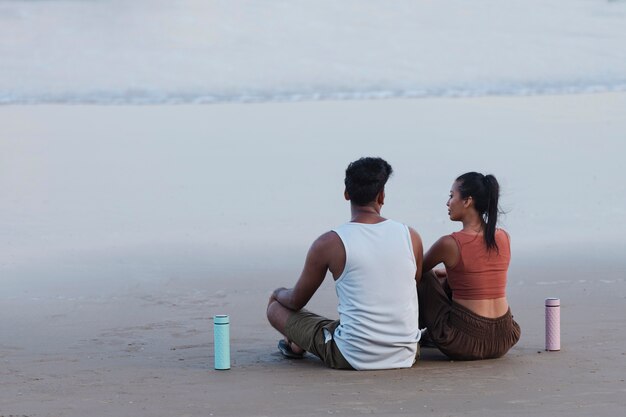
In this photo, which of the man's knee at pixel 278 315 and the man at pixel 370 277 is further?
the man's knee at pixel 278 315

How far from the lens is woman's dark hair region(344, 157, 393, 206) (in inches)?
194

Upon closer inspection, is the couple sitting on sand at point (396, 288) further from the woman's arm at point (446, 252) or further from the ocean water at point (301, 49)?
the ocean water at point (301, 49)

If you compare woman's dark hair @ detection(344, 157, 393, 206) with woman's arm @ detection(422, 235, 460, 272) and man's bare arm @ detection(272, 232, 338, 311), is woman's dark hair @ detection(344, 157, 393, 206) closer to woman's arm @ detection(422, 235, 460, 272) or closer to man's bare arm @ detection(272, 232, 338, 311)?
man's bare arm @ detection(272, 232, 338, 311)

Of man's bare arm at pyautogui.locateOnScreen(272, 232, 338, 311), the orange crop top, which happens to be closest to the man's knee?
man's bare arm at pyautogui.locateOnScreen(272, 232, 338, 311)

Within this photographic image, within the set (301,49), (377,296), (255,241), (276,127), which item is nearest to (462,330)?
(377,296)

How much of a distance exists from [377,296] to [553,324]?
3.18 feet

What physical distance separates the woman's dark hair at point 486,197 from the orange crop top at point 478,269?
0.15 ft

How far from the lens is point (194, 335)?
5.95 metres

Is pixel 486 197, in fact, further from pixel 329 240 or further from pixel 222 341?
pixel 222 341

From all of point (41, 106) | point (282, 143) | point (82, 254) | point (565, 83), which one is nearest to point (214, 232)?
point (82, 254)

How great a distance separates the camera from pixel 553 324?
5.36 m

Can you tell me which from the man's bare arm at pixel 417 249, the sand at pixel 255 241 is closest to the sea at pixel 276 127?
the sand at pixel 255 241

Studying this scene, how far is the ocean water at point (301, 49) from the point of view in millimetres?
15242

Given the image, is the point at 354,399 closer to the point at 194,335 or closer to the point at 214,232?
the point at 194,335
